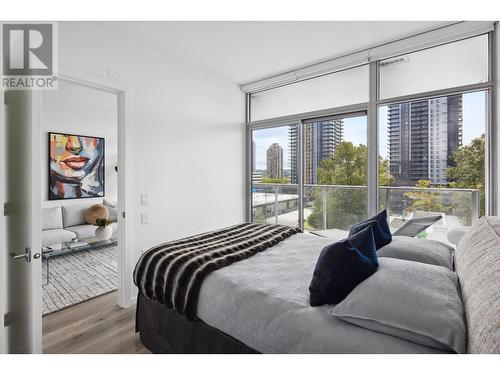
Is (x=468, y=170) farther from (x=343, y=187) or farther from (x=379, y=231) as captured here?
(x=379, y=231)

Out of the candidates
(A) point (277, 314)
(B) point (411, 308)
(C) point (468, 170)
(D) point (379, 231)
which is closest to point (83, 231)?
(A) point (277, 314)

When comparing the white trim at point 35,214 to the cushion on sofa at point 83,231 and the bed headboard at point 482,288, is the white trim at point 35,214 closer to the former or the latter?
the bed headboard at point 482,288

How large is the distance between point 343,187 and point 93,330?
122 inches

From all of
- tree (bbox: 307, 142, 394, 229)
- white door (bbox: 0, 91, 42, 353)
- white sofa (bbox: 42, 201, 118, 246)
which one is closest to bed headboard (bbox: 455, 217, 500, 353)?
tree (bbox: 307, 142, 394, 229)

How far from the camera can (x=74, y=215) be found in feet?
16.3

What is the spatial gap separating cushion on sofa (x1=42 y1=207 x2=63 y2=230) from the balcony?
328cm

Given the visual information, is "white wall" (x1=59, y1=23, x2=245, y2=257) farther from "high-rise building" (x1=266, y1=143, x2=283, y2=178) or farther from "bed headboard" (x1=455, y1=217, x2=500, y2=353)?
"bed headboard" (x1=455, y1=217, x2=500, y2=353)

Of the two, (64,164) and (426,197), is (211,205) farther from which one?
(64,164)

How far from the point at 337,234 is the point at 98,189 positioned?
463 centimetres

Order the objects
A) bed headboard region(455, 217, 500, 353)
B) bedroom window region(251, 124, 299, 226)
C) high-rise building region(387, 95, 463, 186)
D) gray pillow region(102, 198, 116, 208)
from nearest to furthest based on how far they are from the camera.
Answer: bed headboard region(455, 217, 500, 353), high-rise building region(387, 95, 463, 186), bedroom window region(251, 124, 299, 226), gray pillow region(102, 198, 116, 208)

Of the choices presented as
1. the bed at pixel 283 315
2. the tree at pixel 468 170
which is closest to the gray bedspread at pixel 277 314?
the bed at pixel 283 315

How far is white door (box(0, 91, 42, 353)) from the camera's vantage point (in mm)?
1617

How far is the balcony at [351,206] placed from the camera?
9.71 ft

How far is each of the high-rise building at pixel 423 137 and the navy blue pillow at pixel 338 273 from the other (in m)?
2.11
